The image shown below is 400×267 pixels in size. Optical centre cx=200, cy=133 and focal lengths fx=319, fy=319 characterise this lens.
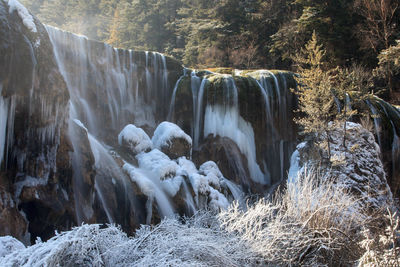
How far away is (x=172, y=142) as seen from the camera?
9094mm

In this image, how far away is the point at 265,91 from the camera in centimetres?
1349

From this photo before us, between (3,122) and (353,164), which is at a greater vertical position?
(3,122)

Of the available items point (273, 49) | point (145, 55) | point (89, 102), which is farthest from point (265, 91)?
point (273, 49)

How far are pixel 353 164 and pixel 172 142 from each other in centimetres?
479

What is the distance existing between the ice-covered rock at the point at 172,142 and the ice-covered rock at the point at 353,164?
3.06 meters

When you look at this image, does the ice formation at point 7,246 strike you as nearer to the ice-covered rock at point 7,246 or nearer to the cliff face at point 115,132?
the ice-covered rock at point 7,246

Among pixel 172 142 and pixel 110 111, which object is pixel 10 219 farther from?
pixel 110 111

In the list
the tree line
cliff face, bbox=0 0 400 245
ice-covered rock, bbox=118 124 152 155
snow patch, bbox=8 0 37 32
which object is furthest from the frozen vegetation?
the tree line

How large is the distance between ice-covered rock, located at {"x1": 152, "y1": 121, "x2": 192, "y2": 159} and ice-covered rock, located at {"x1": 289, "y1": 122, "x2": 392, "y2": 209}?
306 cm

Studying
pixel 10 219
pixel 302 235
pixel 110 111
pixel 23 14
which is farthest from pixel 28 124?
pixel 110 111

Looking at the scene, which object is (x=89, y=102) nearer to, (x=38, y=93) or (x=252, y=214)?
(x=38, y=93)

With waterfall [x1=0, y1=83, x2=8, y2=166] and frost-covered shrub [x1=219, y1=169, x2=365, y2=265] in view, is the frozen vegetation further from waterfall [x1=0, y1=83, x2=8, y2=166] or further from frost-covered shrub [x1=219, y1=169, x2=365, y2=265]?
waterfall [x1=0, y1=83, x2=8, y2=166]

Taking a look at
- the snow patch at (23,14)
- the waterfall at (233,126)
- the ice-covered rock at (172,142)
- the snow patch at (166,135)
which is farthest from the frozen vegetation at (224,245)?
the waterfall at (233,126)

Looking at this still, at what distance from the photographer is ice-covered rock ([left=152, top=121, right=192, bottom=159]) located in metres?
9.03
